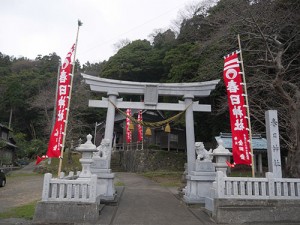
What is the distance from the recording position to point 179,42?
32312 mm

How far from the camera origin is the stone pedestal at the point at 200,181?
35.1ft

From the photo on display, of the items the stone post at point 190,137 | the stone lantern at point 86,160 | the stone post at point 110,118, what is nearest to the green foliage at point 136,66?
the stone post at point 190,137

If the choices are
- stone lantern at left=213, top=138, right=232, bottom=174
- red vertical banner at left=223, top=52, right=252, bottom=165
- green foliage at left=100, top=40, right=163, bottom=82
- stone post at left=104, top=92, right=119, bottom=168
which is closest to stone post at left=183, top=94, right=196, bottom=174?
red vertical banner at left=223, top=52, right=252, bottom=165

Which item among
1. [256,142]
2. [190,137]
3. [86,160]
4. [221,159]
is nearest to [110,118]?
[86,160]

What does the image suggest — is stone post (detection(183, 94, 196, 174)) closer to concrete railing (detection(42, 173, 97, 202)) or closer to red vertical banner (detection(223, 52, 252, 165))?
red vertical banner (detection(223, 52, 252, 165))

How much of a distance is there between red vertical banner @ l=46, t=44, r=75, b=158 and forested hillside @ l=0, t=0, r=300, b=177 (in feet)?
24.0

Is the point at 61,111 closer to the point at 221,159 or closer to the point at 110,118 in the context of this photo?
the point at 110,118

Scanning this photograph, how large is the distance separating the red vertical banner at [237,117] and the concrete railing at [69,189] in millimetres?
4868

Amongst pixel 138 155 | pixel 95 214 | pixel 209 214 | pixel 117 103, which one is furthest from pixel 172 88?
pixel 138 155

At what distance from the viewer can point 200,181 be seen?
35.3 ft

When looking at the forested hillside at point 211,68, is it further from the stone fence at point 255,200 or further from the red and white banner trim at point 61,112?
the red and white banner trim at point 61,112

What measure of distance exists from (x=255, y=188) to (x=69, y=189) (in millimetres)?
5480

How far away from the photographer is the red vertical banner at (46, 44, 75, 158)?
9500 millimetres

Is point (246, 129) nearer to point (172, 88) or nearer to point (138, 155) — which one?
point (172, 88)
